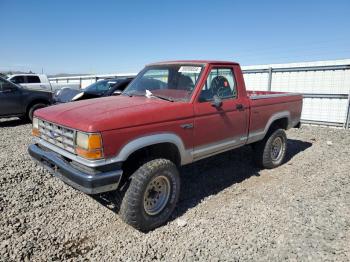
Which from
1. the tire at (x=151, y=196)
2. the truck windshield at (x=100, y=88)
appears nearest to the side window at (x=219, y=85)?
the tire at (x=151, y=196)

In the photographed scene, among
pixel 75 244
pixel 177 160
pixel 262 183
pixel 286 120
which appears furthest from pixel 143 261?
pixel 286 120

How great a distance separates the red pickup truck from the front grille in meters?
0.01

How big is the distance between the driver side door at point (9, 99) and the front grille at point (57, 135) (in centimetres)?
679

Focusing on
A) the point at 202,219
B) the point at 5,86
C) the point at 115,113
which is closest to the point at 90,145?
the point at 115,113

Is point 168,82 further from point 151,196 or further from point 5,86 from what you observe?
point 5,86

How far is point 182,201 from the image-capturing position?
13.5 feet

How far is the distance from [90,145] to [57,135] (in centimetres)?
75

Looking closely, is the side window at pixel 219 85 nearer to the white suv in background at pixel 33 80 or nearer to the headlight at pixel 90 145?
the headlight at pixel 90 145

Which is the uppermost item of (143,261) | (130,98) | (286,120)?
(130,98)

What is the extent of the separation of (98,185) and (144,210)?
2.36 feet

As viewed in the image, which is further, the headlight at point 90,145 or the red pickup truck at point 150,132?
the red pickup truck at point 150,132

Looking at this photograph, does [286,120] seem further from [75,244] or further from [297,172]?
[75,244]

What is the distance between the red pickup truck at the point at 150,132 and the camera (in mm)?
2930

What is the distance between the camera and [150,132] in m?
3.21
